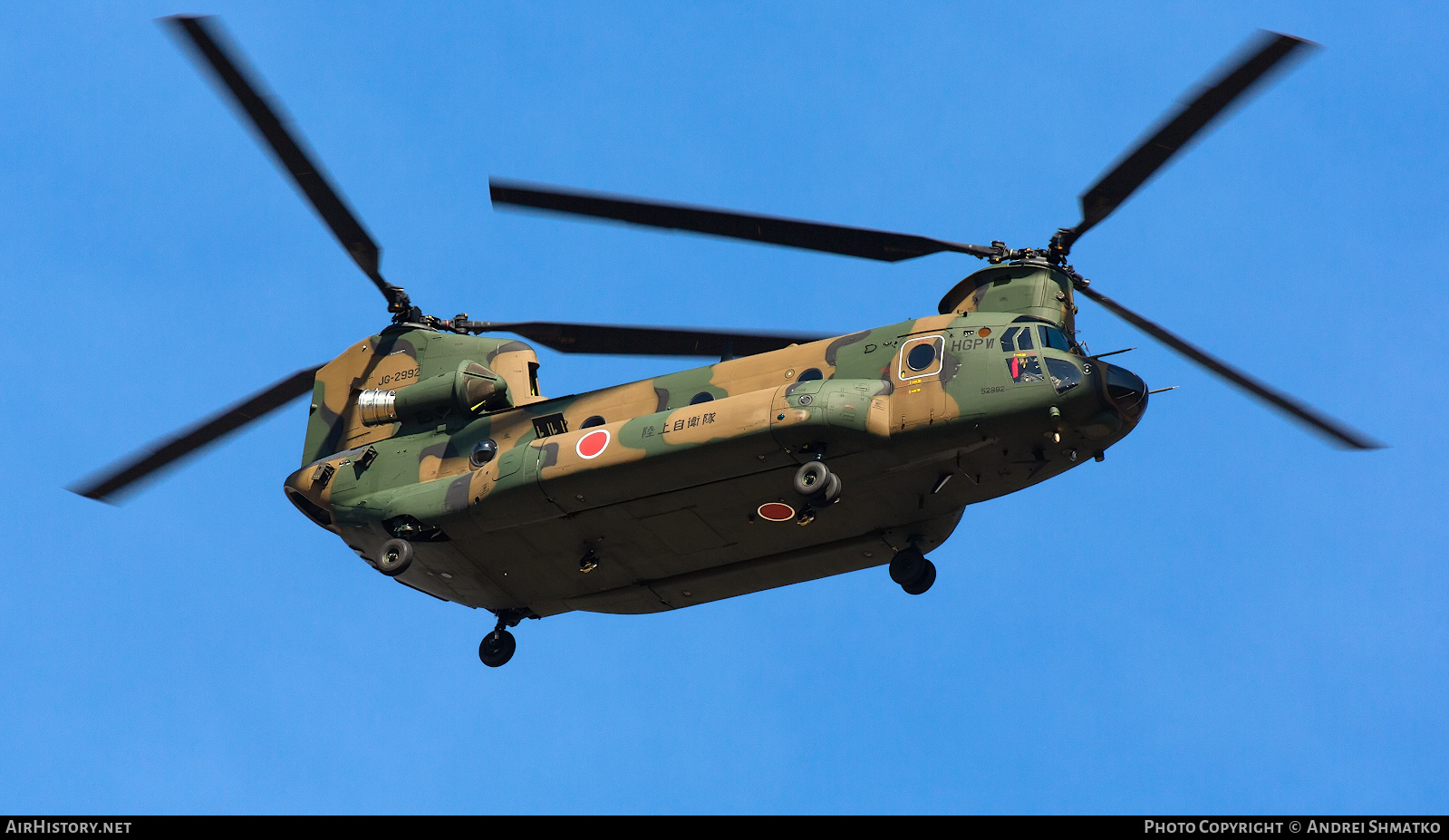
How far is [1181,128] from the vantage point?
75.6ft

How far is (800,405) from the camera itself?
2347 cm

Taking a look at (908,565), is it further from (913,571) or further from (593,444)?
(593,444)

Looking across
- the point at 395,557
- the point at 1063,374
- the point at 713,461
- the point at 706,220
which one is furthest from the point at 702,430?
the point at 395,557

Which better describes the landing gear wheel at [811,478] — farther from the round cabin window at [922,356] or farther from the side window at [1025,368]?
the side window at [1025,368]

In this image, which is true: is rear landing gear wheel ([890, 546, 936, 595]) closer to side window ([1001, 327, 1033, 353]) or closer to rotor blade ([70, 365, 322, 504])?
side window ([1001, 327, 1033, 353])

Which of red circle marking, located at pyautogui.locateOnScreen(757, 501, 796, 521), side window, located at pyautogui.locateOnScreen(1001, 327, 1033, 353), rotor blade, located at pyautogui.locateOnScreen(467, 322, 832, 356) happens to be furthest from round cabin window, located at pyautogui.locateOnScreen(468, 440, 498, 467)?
side window, located at pyautogui.locateOnScreen(1001, 327, 1033, 353)

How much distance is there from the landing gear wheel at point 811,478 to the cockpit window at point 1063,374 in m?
3.31

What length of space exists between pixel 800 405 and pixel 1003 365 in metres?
2.86

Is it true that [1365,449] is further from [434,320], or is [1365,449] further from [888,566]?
[434,320]

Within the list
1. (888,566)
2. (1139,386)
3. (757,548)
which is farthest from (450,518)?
(1139,386)

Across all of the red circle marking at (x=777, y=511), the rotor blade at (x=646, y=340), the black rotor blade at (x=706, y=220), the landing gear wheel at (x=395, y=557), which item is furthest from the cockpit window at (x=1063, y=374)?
the landing gear wheel at (x=395, y=557)

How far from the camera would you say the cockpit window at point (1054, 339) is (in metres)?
23.9

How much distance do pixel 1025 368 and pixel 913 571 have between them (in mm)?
3785

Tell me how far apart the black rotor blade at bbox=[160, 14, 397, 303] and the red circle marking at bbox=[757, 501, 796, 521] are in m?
8.43
